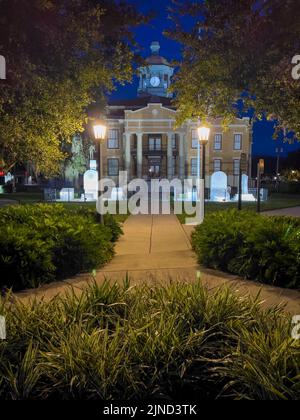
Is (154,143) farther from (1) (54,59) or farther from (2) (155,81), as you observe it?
(1) (54,59)

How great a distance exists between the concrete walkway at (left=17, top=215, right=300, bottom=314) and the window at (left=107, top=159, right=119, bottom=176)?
128ft

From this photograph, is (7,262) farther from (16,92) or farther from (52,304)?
(16,92)

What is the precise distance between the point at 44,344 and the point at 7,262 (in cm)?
325

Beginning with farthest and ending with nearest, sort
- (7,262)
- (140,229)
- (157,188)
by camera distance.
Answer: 1. (157,188)
2. (140,229)
3. (7,262)

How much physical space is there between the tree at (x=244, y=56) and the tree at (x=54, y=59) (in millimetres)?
1630

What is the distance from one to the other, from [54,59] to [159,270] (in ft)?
17.4

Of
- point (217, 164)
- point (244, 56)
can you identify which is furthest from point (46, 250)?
point (217, 164)

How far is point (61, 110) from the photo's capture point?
1049 centimetres

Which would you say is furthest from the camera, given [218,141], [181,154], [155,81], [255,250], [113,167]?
[155,81]

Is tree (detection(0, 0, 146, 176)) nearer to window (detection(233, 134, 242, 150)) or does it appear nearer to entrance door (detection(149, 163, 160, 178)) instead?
window (detection(233, 134, 242, 150))

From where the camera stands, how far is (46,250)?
709cm

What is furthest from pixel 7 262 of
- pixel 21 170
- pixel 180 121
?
pixel 21 170

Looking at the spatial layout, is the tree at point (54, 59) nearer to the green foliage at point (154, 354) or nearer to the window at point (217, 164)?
the green foliage at point (154, 354)

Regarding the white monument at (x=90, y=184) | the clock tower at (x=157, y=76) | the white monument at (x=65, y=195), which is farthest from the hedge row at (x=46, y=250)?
the clock tower at (x=157, y=76)
